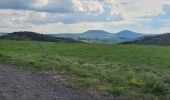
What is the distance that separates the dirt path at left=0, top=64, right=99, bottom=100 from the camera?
60.8ft

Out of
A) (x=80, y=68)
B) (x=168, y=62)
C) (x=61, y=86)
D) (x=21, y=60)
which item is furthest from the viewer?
(x=168, y=62)

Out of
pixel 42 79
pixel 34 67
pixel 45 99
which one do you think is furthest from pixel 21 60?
pixel 45 99

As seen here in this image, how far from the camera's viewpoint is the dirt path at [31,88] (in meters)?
18.5

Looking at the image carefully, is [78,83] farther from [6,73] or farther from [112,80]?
[6,73]

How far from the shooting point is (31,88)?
2030cm

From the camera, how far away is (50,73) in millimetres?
25984

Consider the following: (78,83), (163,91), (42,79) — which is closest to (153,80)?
(163,91)

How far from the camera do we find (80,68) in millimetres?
28688

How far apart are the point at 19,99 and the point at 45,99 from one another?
1129 mm

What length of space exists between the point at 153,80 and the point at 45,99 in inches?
295

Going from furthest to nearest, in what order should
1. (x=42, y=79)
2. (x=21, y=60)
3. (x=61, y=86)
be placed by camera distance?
(x=21, y=60) < (x=42, y=79) < (x=61, y=86)

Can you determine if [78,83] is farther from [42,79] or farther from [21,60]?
[21,60]

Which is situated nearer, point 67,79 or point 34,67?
point 67,79

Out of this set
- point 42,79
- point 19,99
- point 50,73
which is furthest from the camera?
point 50,73
